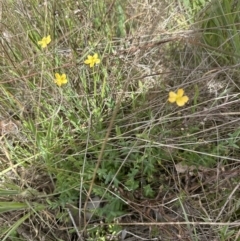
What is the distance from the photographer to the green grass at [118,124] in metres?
1.28

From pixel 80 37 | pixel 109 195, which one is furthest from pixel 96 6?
pixel 109 195

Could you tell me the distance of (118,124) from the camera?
1.42m

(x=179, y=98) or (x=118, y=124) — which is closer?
(x=179, y=98)

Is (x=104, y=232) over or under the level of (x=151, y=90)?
under

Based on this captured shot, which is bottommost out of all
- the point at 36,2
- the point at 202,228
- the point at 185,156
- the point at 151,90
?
the point at 202,228

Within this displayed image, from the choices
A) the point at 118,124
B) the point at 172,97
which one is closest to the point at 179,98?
the point at 172,97

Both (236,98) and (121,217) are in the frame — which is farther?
(236,98)

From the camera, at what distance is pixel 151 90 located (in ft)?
4.83

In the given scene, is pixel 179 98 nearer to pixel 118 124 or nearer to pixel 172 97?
pixel 172 97

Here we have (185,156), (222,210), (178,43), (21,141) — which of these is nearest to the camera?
(222,210)

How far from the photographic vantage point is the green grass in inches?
50.6

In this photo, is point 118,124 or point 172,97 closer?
point 172,97

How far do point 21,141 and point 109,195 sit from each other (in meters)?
0.37

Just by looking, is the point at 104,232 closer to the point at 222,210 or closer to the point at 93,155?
the point at 93,155
